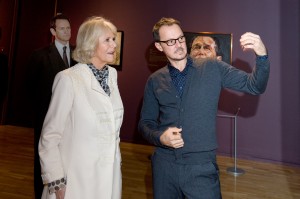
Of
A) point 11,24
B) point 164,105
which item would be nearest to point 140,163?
point 164,105

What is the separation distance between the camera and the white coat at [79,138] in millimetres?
1442

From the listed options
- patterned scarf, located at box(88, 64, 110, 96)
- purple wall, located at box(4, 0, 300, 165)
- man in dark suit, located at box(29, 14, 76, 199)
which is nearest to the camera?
patterned scarf, located at box(88, 64, 110, 96)

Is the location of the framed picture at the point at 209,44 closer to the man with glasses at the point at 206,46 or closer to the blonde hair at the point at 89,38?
the man with glasses at the point at 206,46

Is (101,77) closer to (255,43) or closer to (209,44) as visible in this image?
(255,43)

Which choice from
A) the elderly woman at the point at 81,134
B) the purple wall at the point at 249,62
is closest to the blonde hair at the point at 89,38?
the elderly woman at the point at 81,134

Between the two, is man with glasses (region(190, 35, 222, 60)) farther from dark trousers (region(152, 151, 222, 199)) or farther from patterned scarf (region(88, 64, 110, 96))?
dark trousers (region(152, 151, 222, 199))

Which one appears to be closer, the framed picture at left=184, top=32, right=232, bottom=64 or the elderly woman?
the elderly woman

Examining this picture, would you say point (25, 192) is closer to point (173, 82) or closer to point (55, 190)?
point (55, 190)

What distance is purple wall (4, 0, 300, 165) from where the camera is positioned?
15.1 ft

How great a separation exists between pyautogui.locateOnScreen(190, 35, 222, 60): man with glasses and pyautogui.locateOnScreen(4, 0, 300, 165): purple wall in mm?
668

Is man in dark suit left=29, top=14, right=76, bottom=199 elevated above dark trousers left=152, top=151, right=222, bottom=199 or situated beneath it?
elevated above

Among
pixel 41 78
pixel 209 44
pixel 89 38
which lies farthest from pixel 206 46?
pixel 89 38

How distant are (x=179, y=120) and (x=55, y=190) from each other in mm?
794

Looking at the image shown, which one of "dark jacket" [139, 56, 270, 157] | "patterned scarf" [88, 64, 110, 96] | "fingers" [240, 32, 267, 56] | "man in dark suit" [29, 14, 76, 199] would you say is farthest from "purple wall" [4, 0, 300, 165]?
"patterned scarf" [88, 64, 110, 96]
